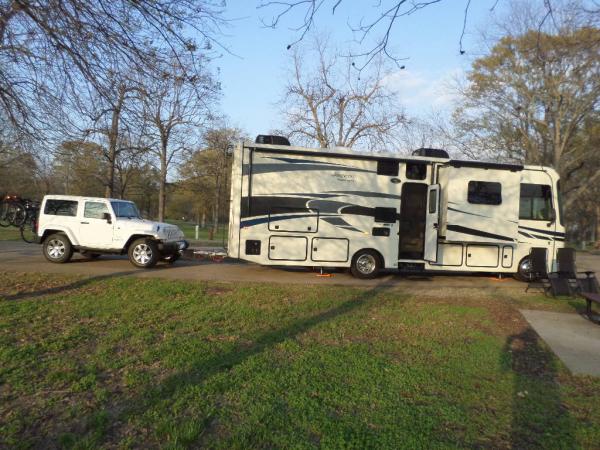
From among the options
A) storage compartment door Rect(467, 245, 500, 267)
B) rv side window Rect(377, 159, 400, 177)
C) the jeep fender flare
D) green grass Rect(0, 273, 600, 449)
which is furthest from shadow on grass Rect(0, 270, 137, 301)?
storage compartment door Rect(467, 245, 500, 267)

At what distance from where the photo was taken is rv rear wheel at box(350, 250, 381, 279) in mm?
12047

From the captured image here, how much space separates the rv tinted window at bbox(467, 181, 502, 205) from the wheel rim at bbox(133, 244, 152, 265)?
852cm

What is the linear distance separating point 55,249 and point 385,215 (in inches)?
346

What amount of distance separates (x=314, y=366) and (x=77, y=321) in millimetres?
3596

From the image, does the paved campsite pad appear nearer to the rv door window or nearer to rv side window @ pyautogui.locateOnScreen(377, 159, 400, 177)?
the rv door window

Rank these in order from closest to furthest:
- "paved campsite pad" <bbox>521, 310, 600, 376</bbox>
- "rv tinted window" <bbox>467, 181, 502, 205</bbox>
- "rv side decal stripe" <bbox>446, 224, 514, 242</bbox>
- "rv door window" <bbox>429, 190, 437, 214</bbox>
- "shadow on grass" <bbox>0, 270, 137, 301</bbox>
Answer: "paved campsite pad" <bbox>521, 310, 600, 376</bbox>
"shadow on grass" <bbox>0, 270, 137, 301</bbox>
"rv door window" <bbox>429, 190, 437, 214</bbox>
"rv side decal stripe" <bbox>446, 224, 514, 242</bbox>
"rv tinted window" <bbox>467, 181, 502, 205</bbox>

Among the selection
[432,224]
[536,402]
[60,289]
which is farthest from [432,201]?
[60,289]

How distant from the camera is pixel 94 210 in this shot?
1215 cm

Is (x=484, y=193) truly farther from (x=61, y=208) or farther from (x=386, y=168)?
(x=61, y=208)

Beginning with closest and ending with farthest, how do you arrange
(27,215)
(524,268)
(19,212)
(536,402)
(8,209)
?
(536,402) < (524,268) < (27,215) < (19,212) < (8,209)

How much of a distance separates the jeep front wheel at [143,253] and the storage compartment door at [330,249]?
4.22 m

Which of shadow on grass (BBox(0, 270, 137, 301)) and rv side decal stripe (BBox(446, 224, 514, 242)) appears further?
rv side decal stripe (BBox(446, 224, 514, 242))

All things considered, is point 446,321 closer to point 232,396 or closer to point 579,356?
point 579,356

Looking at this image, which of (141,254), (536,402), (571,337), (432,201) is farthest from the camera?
(141,254)
